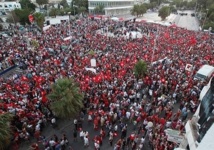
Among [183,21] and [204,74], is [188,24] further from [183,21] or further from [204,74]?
[204,74]

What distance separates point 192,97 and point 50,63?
15671 mm

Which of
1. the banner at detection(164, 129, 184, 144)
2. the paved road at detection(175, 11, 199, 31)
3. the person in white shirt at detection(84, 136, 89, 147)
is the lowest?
the paved road at detection(175, 11, 199, 31)

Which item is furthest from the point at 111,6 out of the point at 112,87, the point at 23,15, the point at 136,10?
the point at 112,87

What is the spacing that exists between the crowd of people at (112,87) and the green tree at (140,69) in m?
0.56

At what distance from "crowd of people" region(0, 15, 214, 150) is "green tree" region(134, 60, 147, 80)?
0.56m

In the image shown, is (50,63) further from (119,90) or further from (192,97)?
(192,97)

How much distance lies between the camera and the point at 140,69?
20719 millimetres

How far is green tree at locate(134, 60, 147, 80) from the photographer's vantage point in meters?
20.6

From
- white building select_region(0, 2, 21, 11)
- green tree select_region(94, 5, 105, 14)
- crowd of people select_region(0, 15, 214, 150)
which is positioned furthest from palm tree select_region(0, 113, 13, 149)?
white building select_region(0, 2, 21, 11)

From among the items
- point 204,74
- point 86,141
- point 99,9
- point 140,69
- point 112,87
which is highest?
point 99,9

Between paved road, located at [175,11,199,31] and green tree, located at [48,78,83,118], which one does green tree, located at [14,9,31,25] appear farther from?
paved road, located at [175,11,199,31]

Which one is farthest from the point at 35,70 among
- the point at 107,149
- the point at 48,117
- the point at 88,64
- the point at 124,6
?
the point at 124,6

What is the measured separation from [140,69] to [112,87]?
12.0 ft

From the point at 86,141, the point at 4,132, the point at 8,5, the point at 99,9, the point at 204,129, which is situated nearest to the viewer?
the point at 204,129
